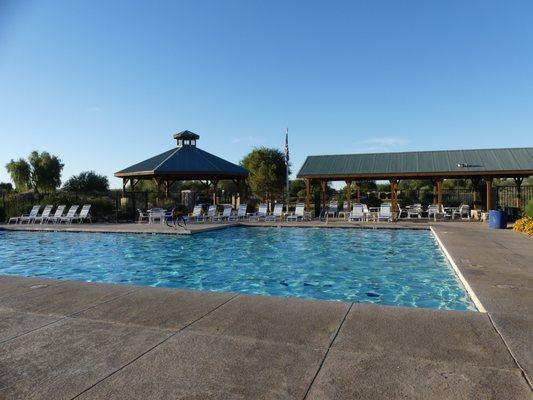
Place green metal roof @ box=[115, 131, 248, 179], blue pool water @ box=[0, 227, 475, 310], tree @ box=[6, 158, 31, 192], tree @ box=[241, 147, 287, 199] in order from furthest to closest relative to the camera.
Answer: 1. tree @ box=[6, 158, 31, 192]
2. tree @ box=[241, 147, 287, 199]
3. green metal roof @ box=[115, 131, 248, 179]
4. blue pool water @ box=[0, 227, 475, 310]

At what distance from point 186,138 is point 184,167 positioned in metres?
3.57

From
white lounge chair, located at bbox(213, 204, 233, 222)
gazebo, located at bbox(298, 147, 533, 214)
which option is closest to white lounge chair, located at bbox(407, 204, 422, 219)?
gazebo, located at bbox(298, 147, 533, 214)

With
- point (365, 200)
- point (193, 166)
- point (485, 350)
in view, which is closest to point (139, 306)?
point (485, 350)

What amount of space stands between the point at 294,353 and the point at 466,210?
18.3m

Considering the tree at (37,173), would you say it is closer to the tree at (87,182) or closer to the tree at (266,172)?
the tree at (87,182)

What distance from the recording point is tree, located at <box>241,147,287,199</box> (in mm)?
35094

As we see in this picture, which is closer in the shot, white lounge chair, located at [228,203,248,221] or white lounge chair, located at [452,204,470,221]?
white lounge chair, located at [452,204,470,221]

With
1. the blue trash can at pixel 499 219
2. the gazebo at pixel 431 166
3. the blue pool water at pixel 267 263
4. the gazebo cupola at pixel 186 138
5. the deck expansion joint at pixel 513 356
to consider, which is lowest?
the blue pool water at pixel 267 263

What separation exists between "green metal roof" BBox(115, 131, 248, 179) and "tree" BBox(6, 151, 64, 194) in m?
23.4

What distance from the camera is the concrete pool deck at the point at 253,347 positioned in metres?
2.60

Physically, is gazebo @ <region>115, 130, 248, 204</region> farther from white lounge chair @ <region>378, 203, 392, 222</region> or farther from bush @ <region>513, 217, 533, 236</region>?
bush @ <region>513, 217, 533, 236</region>

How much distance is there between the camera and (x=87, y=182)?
41531 millimetres

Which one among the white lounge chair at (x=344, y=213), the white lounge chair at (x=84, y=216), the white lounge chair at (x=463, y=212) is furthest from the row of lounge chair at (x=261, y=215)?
the white lounge chair at (x=84, y=216)

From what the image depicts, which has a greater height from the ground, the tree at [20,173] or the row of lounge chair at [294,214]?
the tree at [20,173]
